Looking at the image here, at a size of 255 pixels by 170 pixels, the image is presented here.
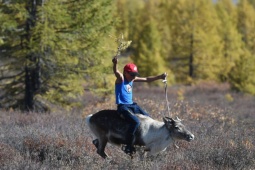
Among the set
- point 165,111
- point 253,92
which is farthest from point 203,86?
point 165,111

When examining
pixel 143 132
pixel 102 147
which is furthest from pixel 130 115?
pixel 102 147

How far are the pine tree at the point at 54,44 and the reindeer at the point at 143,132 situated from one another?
8304 millimetres

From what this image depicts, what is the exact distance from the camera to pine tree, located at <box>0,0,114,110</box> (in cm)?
1598

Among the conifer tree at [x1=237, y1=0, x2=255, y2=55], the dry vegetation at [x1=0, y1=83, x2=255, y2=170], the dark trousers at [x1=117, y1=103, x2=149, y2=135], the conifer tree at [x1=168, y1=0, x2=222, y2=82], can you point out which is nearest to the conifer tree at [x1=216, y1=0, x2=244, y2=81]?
the conifer tree at [x1=168, y1=0, x2=222, y2=82]

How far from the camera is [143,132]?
25.4 feet

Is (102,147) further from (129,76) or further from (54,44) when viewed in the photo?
(54,44)

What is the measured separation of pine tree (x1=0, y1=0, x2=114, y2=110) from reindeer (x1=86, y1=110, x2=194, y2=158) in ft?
27.2

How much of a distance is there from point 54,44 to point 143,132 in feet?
29.6

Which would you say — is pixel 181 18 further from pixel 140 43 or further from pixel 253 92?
pixel 253 92

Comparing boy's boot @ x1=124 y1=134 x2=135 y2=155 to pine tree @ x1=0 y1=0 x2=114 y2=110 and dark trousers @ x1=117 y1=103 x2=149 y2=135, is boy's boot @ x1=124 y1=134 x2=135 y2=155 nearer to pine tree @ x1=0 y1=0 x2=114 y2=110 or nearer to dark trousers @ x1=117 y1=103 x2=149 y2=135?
dark trousers @ x1=117 y1=103 x2=149 y2=135

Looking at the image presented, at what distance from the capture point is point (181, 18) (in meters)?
40.5

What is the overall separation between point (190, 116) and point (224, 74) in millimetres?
29052

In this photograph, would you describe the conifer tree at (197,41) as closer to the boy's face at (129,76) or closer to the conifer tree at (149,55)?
the conifer tree at (149,55)

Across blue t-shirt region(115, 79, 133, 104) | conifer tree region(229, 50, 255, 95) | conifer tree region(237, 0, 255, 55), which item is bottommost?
conifer tree region(229, 50, 255, 95)
